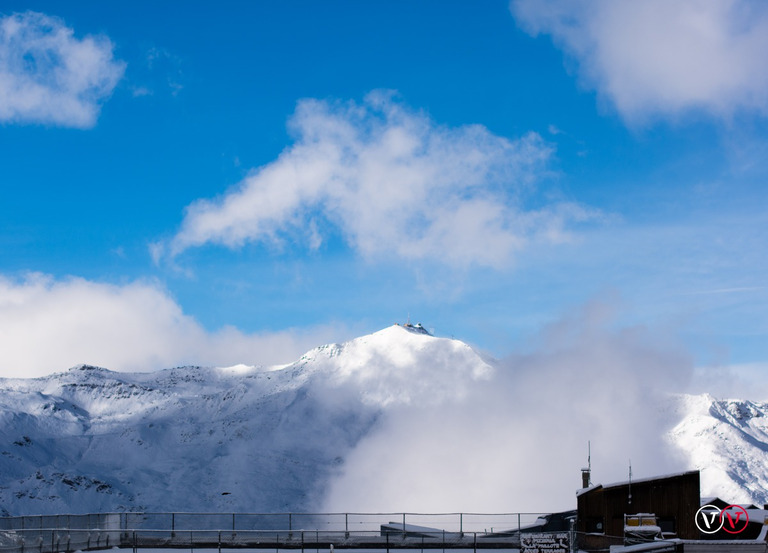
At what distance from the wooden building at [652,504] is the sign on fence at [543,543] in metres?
Result: 10.6

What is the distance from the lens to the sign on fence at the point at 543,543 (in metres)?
38.7

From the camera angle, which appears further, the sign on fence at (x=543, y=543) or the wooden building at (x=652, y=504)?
the wooden building at (x=652, y=504)

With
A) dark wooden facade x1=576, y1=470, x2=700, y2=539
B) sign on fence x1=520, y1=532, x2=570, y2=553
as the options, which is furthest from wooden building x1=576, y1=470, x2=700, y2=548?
sign on fence x1=520, y1=532, x2=570, y2=553

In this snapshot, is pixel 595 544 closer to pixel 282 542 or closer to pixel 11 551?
pixel 282 542

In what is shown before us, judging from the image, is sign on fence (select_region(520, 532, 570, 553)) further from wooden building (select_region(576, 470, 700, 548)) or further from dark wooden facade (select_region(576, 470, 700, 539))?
dark wooden facade (select_region(576, 470, 700, 539))

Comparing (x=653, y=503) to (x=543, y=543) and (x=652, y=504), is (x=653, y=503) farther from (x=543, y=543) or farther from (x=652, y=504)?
(x=543, y=543)

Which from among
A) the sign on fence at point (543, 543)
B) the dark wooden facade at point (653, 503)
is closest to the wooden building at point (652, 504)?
the dark wooden facade at point (653, 503)

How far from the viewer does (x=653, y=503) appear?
52438 mm

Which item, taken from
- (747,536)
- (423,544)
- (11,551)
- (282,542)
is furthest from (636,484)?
(11,551)

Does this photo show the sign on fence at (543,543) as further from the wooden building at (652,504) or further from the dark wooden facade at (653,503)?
the dark wooden facade at (653,503)

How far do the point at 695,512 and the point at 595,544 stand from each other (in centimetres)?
616

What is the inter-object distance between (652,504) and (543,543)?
631 inches

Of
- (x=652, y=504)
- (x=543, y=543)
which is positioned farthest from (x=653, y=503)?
(x=543, y=543)

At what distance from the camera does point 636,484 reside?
5303 cm
